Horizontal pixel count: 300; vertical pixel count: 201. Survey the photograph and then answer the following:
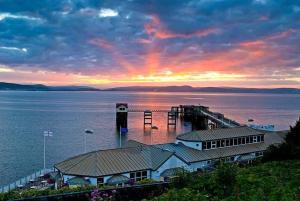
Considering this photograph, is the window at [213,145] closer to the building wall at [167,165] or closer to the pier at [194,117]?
the building wall at [167,165]

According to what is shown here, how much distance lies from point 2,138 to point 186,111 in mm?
67912

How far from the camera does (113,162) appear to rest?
115 feet

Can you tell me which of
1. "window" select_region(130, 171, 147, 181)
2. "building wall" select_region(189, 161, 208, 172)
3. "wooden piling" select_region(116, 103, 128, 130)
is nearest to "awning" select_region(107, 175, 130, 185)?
"window" select_region(130, 171, 147, 181)

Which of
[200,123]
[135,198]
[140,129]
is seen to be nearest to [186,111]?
Result: [200,123]

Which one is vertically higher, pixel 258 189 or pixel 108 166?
pixel 258 189

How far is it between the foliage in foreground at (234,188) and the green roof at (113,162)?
17.9 metres

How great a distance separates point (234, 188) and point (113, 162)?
2227cm

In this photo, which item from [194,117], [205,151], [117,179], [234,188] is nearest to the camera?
[234,188]

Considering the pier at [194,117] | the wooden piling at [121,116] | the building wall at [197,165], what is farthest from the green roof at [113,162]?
the wooden piling at [121,116]

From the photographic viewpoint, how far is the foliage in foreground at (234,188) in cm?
1288

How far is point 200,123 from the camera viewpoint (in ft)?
381

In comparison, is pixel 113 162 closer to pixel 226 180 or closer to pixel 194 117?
pixel 226 180

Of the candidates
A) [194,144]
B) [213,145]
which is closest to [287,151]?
[194,144]

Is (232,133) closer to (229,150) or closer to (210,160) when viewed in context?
(229,150)
